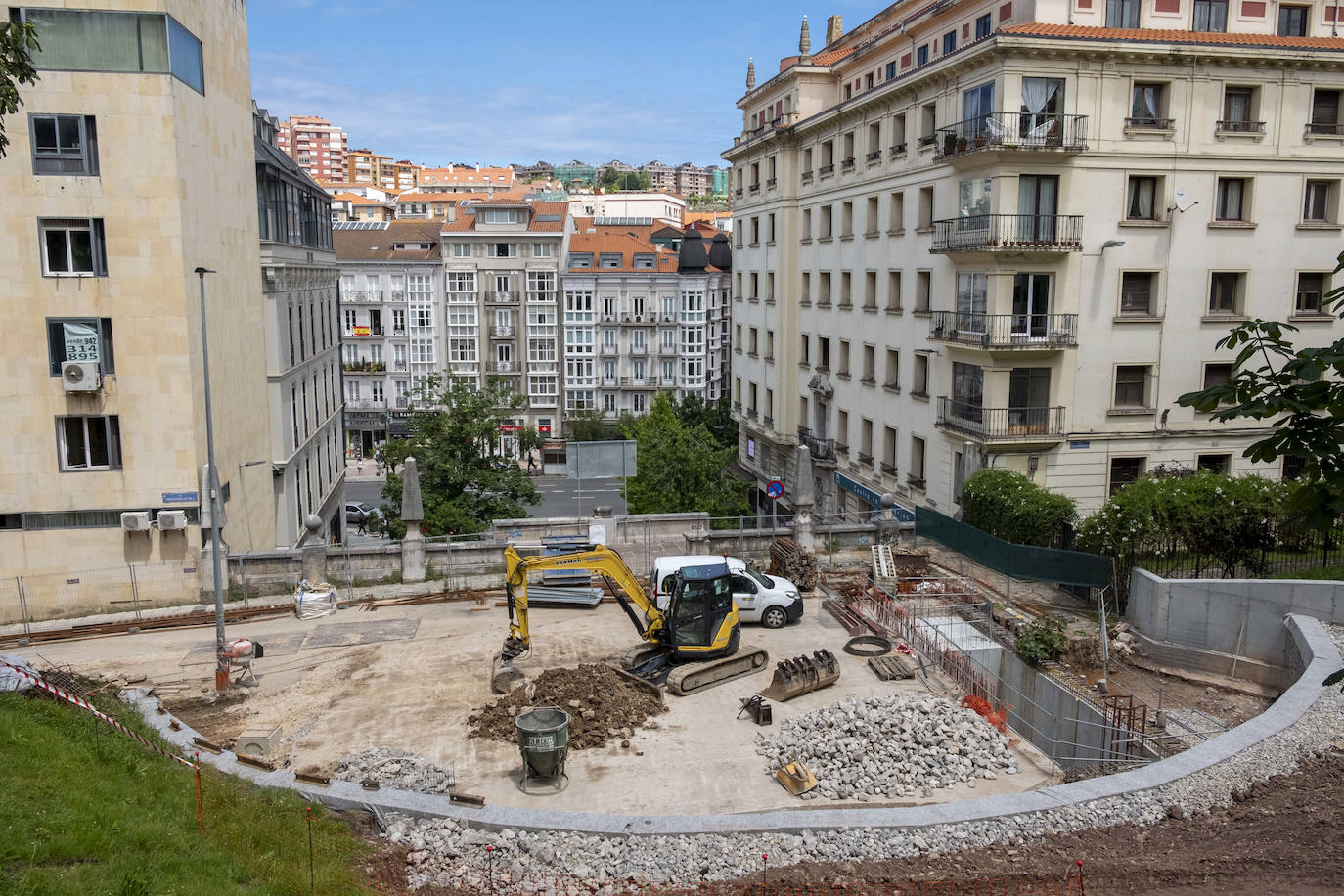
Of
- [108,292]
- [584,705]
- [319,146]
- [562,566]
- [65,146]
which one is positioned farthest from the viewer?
[319,146]

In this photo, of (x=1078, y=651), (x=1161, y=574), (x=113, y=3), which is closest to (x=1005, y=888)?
(x=1078, y=651)

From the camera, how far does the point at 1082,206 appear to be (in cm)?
3259

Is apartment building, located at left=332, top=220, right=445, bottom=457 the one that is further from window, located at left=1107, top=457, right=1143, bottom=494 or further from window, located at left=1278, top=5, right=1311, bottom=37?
window, located at left=1278, top=5, right=1311, bottom=37

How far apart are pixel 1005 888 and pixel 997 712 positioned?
722 cm

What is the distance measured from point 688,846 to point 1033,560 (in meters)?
15.9

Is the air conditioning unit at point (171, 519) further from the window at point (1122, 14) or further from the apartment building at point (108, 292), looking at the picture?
the window at point (1122, 14)

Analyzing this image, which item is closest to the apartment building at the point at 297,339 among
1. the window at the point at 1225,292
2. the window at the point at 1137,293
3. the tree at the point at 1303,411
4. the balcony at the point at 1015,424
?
the balcony at the point at 1015,424

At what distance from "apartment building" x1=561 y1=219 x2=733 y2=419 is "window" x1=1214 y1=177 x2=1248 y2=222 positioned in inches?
2000

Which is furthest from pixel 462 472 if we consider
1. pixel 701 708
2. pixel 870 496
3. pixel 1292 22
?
pixel 1292 22

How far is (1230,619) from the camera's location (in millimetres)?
22797

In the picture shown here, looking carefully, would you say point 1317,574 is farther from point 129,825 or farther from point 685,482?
point 685,482

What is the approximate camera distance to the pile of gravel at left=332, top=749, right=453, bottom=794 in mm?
16672

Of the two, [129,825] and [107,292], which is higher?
[107,292]

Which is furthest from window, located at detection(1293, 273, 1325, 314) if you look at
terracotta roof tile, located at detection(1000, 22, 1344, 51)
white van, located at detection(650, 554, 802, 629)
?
white van, located at detection(650, 554, 802, 629)
